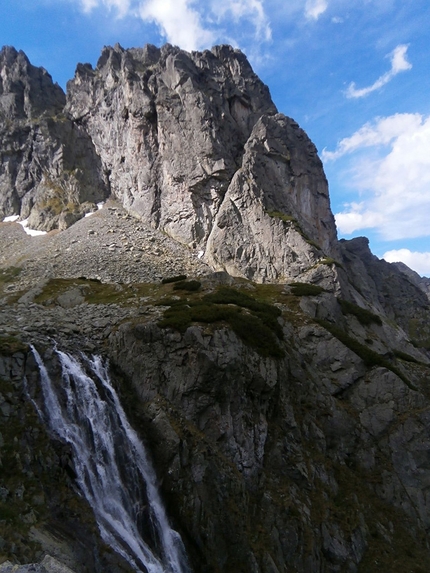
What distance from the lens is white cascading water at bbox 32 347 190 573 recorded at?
55.1 ft

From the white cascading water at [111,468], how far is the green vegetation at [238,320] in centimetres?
645

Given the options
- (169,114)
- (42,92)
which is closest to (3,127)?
(42,92)

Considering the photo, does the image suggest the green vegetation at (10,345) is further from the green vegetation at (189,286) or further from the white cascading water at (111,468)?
the green vegetation at (189,286)

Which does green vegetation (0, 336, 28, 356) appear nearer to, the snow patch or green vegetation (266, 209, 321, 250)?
green vegetation (266, 209, 321, 250)

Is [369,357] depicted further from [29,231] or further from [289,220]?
[29,231]

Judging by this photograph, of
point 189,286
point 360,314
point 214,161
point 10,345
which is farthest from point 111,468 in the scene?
point 214,161

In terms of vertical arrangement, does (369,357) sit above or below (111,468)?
above

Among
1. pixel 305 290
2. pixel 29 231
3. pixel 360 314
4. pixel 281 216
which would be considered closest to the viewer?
pixel 305 290

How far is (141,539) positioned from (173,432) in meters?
4.92

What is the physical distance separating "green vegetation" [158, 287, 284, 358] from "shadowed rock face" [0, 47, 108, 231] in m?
64.5

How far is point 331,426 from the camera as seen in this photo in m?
26.7

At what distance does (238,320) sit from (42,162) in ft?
294

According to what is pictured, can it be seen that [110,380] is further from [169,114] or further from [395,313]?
[395,313]

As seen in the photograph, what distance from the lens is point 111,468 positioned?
18.8m
